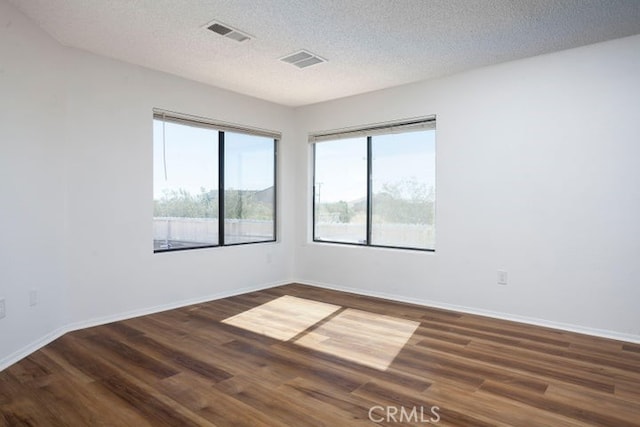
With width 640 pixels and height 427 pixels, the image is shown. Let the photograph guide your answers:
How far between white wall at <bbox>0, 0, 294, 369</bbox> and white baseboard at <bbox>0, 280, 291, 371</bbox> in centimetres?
1

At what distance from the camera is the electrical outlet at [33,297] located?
313cm

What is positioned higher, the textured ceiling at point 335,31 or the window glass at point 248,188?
the textured ceiling at point 335,31

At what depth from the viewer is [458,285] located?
14.3ft

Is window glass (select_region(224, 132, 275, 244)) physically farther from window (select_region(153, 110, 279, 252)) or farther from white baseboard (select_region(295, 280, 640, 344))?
white baseboard (select_region(295, 280, 640, 344))

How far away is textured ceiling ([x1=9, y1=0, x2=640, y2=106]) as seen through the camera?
2.90 meters

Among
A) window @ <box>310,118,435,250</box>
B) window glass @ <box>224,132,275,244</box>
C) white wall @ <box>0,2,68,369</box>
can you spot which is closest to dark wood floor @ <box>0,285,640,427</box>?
white wall @ <box>0,2,68,369</box>

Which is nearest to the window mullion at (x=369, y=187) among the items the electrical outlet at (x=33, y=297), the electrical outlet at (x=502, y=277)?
the electrical outlet at (x=502, y=277)

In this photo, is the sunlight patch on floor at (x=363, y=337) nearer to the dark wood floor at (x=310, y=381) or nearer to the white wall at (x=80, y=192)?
the dark wood floor at (x=310, y=381)

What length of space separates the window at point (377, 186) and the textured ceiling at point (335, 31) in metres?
0.92

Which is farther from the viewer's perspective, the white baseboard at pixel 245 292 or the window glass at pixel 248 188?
the window glass at pixel 248 188

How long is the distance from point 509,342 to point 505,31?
254cm

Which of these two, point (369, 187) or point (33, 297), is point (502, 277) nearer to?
point (369, 187)

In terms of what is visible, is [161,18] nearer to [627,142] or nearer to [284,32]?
[284,32]

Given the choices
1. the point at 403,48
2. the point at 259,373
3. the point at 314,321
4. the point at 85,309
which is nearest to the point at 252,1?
the point at 403,48
